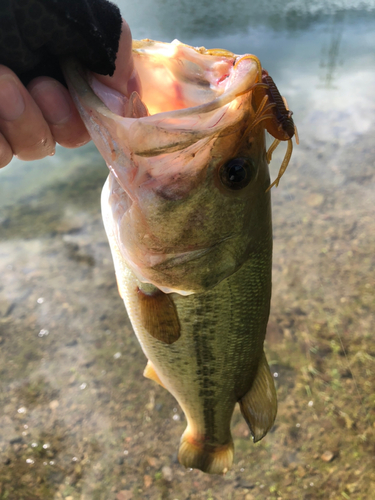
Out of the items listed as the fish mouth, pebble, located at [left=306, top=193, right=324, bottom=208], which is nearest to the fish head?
the fish mouth

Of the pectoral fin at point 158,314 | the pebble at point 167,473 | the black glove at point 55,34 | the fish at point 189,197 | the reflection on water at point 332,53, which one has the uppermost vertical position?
the black glove at point 55,34

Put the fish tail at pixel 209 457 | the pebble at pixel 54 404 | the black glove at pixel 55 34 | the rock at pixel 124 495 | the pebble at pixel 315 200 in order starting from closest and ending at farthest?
1. the black glove at pixel 55 34
2. the fish tail at pixel 209 457
3. the rock at pixel 124 495
4. the pebble at pixel 54 404
5. the pebble at pixel 315 200

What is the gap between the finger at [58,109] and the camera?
1132mm

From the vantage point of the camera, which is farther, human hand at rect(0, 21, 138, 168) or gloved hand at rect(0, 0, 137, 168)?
human hand at rect(0, 21, 138, 168)

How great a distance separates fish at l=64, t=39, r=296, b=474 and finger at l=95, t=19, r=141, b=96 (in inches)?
1.0

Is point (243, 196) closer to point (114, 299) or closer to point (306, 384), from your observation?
point (306, 384)

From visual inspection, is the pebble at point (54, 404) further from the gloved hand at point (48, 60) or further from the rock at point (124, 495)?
the gloved hand at point (48, 60)

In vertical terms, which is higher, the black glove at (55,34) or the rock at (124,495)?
the black glove at (55,34)

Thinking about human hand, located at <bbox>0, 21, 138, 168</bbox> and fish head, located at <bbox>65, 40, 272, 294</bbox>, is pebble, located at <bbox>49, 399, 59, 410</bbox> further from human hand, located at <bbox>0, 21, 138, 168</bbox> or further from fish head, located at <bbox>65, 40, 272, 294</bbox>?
human hand, located at <bbox>0, 21, 138, 168</bbox>

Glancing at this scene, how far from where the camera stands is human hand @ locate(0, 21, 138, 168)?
3.58 ft

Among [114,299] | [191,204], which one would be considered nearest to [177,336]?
[191,204]

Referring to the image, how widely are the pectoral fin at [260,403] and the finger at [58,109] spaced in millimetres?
1303

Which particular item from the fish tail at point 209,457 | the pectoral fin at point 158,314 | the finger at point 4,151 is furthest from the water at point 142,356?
the finger at point 4,151

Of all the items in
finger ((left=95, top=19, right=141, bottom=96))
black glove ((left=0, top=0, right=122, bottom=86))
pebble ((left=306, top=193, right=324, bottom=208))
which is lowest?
pebble ((left=306, top=193, right=324, bottom=208))
